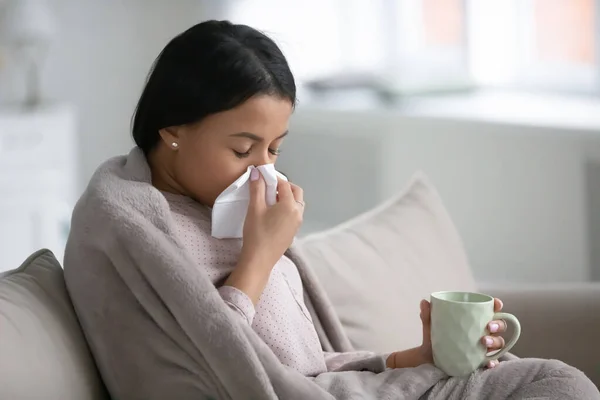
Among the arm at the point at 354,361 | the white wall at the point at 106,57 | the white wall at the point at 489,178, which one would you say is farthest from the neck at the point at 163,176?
the white wall at the point at 106,57

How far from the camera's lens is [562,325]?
1807 mm

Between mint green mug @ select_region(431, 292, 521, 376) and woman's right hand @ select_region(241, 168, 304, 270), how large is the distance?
24 cm

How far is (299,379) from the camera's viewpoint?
119cm

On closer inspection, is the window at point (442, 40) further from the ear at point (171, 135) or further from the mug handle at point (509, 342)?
the mug handle at point (509, 342)

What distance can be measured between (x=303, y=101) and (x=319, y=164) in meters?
0.33

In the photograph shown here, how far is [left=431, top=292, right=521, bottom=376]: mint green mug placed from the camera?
126 cm

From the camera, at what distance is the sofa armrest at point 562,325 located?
1.79 meters

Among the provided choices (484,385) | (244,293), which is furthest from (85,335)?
(484,385)

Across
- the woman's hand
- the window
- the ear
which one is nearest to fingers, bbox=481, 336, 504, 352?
the woman's hand

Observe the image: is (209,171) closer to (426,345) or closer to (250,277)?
(250,277)

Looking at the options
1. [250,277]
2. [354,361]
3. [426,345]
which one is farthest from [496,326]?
[250,277]

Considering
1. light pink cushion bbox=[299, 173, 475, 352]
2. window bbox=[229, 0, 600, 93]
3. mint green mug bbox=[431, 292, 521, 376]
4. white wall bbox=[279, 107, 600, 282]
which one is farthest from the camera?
window bbox=[229, 0, 600, 93]

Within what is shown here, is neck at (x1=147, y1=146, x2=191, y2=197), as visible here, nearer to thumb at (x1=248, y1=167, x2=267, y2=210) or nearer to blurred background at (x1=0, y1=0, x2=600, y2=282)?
thumb at (x1=248, y1=167, x2=267, y2=210)

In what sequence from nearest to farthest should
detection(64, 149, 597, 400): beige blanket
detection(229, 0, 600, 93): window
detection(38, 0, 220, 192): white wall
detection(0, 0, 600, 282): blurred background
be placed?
detection(64, 149, 597, 400): beige blanket → detection(0, 0, 600, 282): blurred background → detection(229, 0, 600, 93): window → detection(38, 0, 220, 192): white wall
